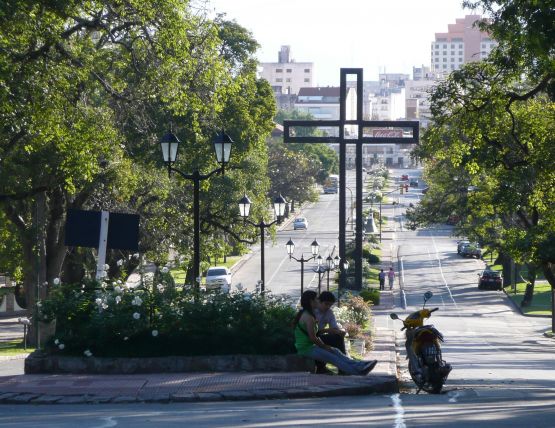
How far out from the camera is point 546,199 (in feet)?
123

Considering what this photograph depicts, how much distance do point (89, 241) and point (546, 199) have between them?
22.7 metres

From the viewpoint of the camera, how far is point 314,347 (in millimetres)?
16000

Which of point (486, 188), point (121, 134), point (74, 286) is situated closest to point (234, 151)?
point (486, 188)

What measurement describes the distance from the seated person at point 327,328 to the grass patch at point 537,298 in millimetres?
43711

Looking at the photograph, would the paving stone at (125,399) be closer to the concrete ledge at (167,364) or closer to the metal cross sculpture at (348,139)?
the concrete ledge at (167,364)

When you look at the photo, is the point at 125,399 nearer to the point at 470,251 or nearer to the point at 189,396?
the point at 189,396

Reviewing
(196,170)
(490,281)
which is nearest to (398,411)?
(196,170)

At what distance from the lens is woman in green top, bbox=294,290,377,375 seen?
624 inches

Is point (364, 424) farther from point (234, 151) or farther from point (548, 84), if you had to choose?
point (234, 151)

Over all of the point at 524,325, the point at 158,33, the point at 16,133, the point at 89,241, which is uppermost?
the point at 158,33

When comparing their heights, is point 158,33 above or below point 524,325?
above

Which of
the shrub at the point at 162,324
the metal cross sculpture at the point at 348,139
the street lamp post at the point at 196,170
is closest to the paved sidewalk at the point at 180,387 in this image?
the shrub at the point at 162,324

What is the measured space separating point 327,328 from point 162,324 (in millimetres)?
2430

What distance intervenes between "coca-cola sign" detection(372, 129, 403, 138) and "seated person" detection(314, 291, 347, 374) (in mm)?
33924
